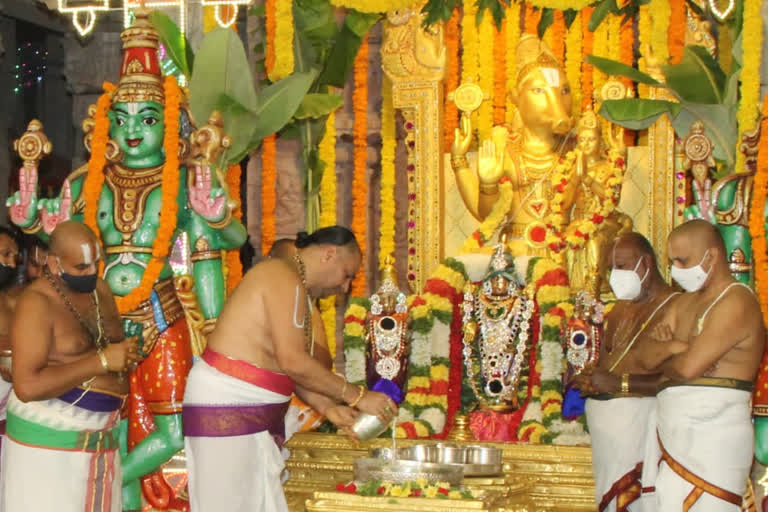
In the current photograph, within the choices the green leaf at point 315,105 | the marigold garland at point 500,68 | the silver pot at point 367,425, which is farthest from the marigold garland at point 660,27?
the silver pot at point 367,425

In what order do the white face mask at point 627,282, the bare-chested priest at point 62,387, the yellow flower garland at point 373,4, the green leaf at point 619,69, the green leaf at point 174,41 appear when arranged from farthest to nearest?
the yellow flower garland at point 373,4 < the green leaf at point 174,41 < the green leaf at point 619,69 < the white face mask at point 627,282 < the bare-chested priest at point 62,387

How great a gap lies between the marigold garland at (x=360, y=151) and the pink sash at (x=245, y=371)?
3479mm

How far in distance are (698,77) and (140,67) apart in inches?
129

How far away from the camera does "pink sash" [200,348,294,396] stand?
15.9 feet

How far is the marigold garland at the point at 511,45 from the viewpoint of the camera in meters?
8.37

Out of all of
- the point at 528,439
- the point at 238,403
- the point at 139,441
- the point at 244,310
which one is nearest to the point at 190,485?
the point at 238,403

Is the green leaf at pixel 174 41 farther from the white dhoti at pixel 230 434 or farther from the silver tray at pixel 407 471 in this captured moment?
the silver tray at pixel 407 471

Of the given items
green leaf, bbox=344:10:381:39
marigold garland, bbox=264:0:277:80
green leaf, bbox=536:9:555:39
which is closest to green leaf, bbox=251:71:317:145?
marigold garland, bbox=264:0:277:80

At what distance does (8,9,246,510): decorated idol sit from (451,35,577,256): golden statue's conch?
1.98 metres

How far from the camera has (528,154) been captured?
26.5 feet

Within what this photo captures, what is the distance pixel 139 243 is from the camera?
21.0ft

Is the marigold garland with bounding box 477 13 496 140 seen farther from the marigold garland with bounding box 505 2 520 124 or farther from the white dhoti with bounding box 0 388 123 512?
the white dhoti with bounding box 0 388 123 512

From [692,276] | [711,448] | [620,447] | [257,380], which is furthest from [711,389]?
[257,380]

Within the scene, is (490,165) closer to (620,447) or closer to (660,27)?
(660,27)
